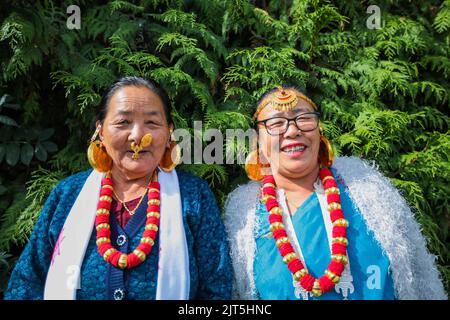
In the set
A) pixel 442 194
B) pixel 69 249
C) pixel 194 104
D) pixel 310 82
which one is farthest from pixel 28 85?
pixel 442 194

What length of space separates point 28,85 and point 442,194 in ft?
9.55

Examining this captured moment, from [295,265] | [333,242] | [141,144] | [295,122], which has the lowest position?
[295,265]

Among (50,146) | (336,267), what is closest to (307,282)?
(336,267)

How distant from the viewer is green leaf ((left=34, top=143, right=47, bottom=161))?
3.24 metres

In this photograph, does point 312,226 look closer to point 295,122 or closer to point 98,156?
point 295,122

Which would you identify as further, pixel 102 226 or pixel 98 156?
pixel 98 156

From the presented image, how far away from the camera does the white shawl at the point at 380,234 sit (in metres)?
2.52

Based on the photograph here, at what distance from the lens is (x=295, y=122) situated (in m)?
2.65

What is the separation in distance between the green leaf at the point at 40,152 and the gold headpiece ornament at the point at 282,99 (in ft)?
4.72

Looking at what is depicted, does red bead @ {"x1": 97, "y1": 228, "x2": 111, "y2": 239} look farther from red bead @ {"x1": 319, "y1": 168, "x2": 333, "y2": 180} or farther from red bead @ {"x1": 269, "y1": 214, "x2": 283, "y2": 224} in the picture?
red bead @ {"x1": 319, "y1": 168, "x2": 333, "y2": 180}

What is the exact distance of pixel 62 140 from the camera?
11.7 feet

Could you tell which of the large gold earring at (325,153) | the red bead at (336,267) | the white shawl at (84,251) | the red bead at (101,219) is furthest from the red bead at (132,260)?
the large gold earring at (325,153)

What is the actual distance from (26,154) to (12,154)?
0.09m
